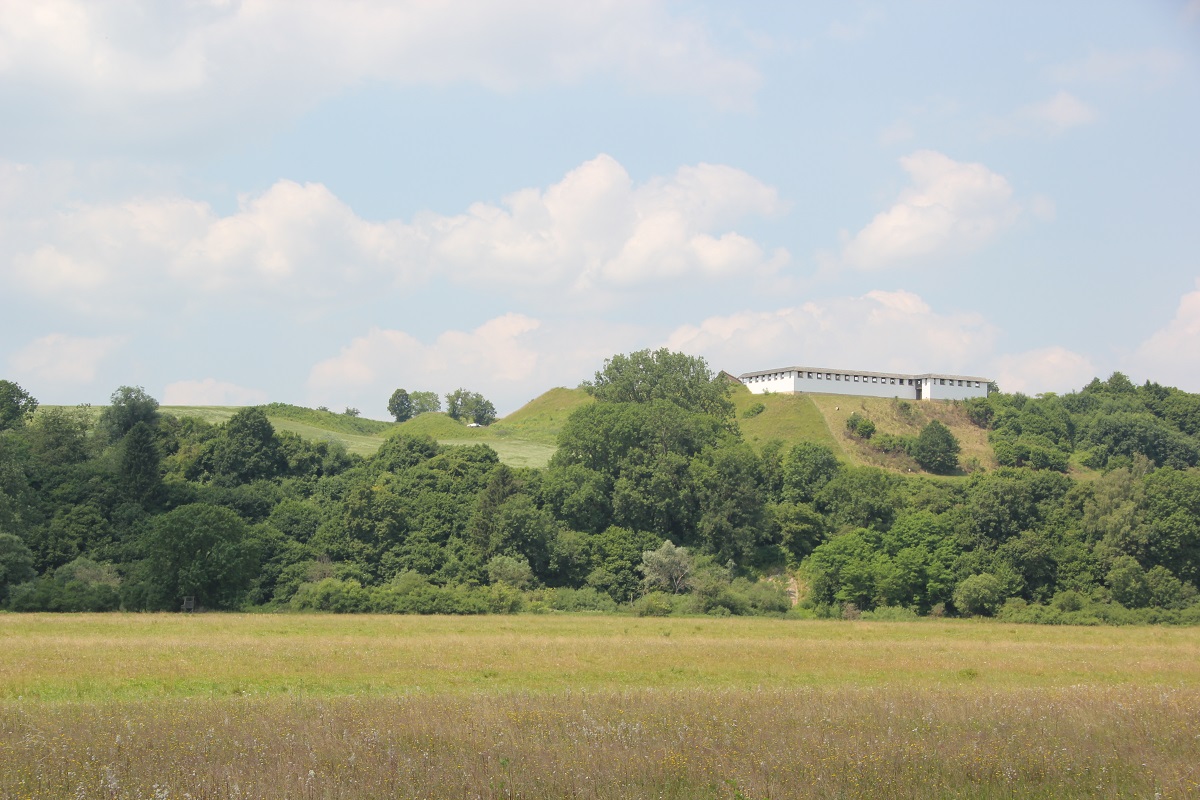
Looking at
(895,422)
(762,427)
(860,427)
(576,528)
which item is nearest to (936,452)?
(860,427)

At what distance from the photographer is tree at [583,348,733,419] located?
389ft

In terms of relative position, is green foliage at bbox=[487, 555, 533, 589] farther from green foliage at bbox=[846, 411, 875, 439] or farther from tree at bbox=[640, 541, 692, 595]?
green foliage at bbox=[846, 411, 875, 439]

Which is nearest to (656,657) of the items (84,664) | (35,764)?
(84,664)

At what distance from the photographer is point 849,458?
381ft

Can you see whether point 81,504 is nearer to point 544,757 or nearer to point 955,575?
point 955,575

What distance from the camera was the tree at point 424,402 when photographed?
193m

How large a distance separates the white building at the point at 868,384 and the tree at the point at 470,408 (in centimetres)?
5376

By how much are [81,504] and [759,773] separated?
246 feet

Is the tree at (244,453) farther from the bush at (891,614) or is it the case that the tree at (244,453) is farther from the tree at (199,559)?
the bush at (891,614)

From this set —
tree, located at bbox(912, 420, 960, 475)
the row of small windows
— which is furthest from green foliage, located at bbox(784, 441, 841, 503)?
the row of small windows

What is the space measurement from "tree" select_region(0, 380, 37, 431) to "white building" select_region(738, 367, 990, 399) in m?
96.9

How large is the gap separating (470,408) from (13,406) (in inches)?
3507

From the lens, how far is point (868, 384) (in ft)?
497

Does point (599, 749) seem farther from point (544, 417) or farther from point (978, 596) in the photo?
point (544, 417)
